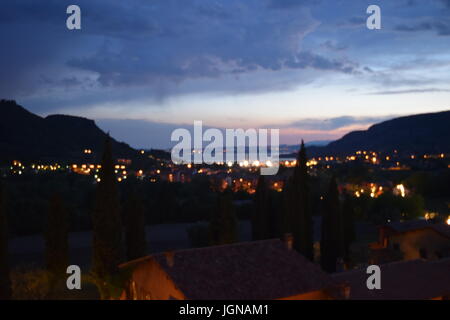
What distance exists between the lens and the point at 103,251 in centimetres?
1683

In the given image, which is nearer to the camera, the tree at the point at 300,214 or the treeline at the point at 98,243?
the treeline at the point at 98,243

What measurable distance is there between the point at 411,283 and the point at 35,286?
15.4 m

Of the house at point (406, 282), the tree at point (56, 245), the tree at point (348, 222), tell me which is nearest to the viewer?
the house at point (406, 282)

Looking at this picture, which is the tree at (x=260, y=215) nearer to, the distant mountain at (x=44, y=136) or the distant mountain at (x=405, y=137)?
the distant mountain at (x=44, y=136)

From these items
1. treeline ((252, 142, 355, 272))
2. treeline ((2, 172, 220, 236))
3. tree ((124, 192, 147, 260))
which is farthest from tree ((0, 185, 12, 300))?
treeline ((2, 172, 220, 236))

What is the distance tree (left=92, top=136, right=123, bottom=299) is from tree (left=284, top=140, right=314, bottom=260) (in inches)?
376

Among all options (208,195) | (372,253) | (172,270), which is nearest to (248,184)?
(208,195)

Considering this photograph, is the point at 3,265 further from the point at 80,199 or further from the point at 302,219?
the point at 80,199

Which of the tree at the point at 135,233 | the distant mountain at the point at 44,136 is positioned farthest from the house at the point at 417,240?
the distant mountain at the point at 44,136

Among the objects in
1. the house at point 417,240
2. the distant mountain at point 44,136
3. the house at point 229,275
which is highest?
the distant mountain at point 44,136

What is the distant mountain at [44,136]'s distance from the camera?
53.7 metres

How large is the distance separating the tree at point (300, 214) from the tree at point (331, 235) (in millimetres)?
1459

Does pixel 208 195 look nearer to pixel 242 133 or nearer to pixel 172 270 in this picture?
pixel 242 133

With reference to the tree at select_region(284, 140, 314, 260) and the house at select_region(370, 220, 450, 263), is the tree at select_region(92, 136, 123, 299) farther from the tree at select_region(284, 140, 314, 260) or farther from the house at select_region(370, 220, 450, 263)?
the house at select_region(370, 220, 450, 263)
